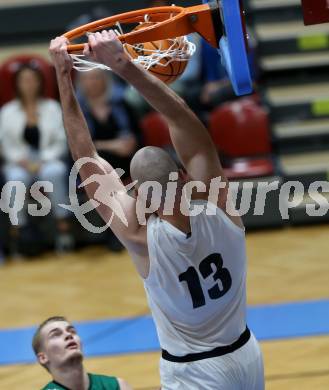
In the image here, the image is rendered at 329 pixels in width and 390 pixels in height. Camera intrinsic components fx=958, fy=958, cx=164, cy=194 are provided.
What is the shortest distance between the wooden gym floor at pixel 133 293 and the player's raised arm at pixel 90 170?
6.34 feet

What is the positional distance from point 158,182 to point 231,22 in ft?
2.38

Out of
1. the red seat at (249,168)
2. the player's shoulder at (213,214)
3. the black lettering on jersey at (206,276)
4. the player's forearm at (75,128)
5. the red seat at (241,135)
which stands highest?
the player's forearm at (75,128)

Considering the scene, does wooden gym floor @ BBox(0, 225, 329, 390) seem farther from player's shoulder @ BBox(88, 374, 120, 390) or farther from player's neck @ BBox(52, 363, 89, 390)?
player's neck @ BBox(52, 363, 89, 390)

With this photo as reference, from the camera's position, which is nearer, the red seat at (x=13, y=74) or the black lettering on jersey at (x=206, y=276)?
the black lettering on jersey at (x=206, y=276)

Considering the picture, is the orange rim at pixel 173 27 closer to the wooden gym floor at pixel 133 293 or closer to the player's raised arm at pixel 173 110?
the player's raised arm at pixel 173 110

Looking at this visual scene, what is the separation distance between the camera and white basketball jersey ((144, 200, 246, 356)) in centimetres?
383

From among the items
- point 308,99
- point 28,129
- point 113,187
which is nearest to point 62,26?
point 28,129

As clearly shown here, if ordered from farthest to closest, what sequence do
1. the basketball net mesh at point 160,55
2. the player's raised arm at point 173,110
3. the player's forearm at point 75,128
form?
the basketball net mesh at point 160,55 < the player's forearm at point 75,128 < the player's raised arm at point 173,110

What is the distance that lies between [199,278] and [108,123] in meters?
5.00

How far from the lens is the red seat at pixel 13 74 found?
9562mm

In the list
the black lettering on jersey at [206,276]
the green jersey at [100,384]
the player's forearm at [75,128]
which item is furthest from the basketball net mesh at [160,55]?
the green jersey at [100,384]

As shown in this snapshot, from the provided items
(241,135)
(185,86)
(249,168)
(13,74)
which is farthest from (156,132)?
(13,74)

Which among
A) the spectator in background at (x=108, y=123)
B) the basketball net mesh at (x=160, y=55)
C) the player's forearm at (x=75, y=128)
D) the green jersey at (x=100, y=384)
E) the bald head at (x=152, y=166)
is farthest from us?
the spectator in background at (x=108, y=123)

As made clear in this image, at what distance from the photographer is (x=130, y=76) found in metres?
3.60
